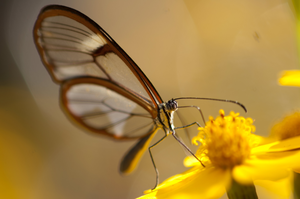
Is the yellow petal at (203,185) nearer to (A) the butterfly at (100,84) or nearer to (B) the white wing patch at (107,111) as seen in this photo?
(A) the butterfly at (100,84)

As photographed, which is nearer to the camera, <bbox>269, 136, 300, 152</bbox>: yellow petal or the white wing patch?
<bbox>269, 136, 300, 152</bbox>: yellow petal

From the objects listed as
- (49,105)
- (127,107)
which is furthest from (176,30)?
(49,105)

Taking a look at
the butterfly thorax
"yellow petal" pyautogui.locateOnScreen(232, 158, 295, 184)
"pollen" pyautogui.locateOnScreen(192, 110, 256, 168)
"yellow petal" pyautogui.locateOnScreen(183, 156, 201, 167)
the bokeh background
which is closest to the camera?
"yellow petal" pyautogui.locateOnScreen(232, 158, 295, 184)

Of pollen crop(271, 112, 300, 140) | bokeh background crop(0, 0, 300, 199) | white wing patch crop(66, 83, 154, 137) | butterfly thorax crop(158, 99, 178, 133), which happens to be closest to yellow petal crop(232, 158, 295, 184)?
pollen crop(271, 112, 300, 140)

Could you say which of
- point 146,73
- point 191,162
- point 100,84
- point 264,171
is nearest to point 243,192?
point 264,171

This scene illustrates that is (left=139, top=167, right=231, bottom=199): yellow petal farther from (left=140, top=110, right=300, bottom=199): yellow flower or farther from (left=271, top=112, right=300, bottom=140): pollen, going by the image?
(left=271, top=112, right=300, bottom=140): pollen

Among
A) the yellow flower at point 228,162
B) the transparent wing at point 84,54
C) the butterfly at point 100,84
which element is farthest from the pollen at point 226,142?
the transparent wing at point 84,54
